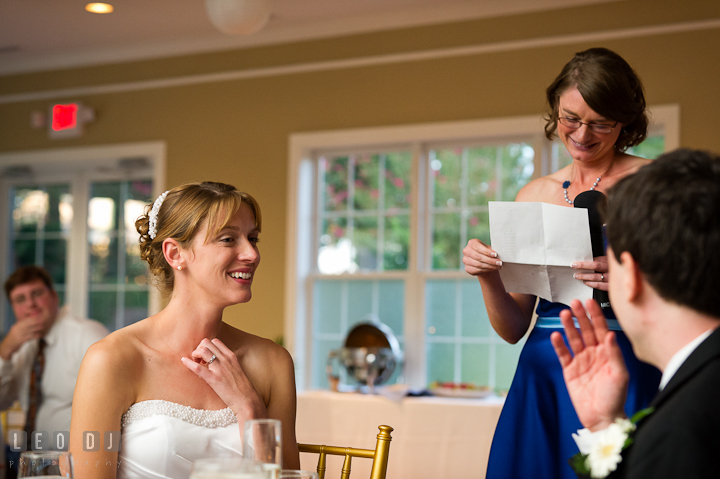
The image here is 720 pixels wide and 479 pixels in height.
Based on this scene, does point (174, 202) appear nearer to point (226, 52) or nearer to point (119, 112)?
point (226, 52)

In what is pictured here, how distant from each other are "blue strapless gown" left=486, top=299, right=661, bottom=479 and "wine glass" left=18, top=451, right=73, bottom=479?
1.06 meters

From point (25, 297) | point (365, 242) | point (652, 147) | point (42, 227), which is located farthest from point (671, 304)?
point (42, 227)

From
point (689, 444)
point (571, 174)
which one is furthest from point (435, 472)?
point (689, 444)

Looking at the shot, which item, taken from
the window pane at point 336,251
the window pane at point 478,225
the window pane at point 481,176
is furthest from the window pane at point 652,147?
the window pane at point 336,251

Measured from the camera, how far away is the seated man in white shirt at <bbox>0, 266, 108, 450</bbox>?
12.5ft

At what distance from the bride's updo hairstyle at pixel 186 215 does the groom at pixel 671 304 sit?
107cm

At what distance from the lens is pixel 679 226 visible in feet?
3.05

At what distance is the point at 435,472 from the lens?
3.66 metres

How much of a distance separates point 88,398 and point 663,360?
121cm

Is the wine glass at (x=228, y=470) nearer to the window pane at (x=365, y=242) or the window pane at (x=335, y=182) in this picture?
the window pane at (x=365, y=242)

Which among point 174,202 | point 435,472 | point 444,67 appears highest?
point 444,67

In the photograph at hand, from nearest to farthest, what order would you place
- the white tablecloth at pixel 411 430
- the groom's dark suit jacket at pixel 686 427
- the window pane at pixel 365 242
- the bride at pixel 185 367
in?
1. the groom's dark suit jacket at pixel 686 427
2. the bride at pixel 185 367
3. the white tablecloth at pixel 411 430
4. the window pane at pixel 365 242

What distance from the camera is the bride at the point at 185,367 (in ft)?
5.41

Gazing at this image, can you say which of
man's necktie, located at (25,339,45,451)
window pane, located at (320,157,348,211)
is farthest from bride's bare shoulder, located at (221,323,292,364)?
window pane, located at (320,157,348,211)
